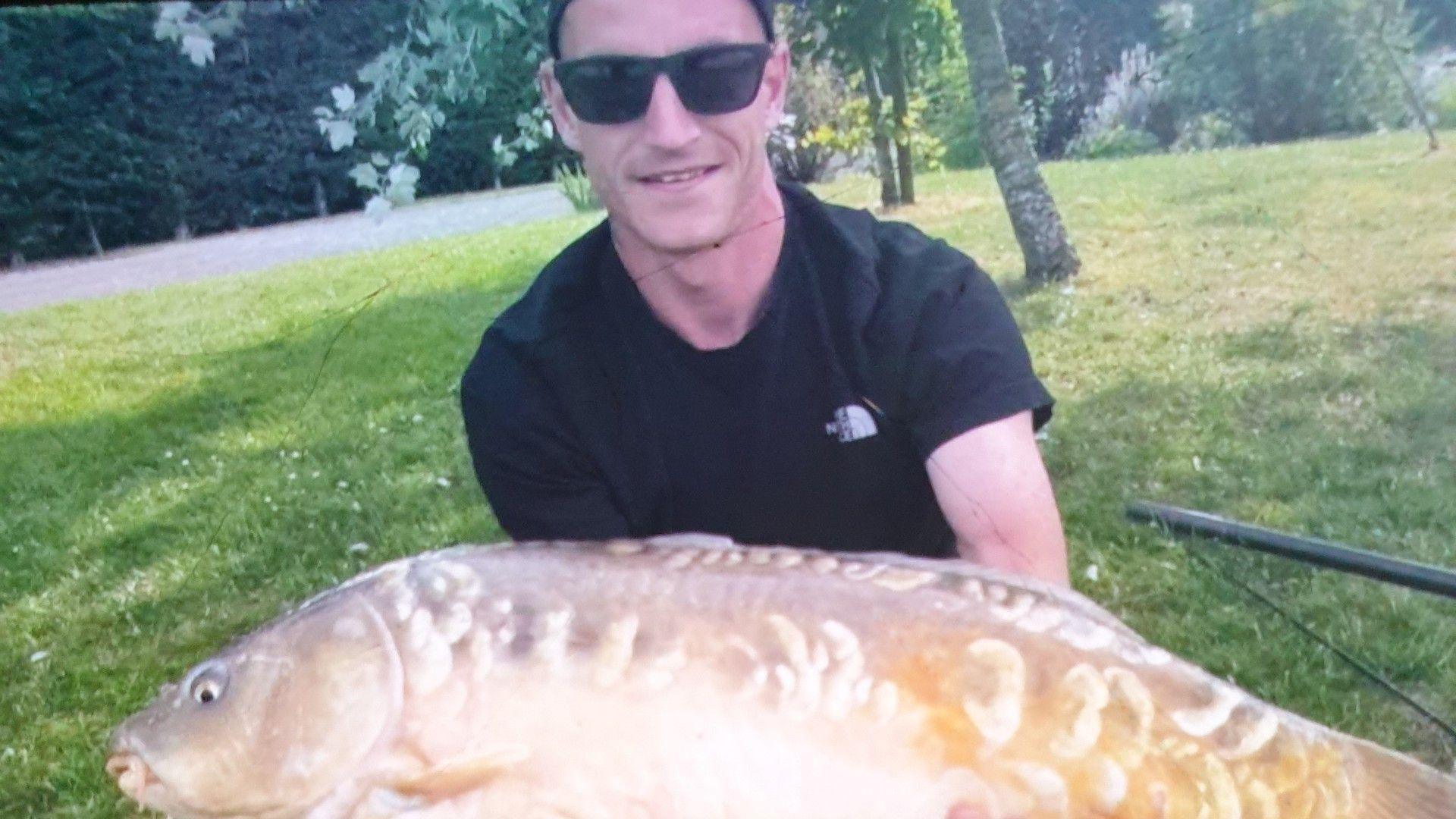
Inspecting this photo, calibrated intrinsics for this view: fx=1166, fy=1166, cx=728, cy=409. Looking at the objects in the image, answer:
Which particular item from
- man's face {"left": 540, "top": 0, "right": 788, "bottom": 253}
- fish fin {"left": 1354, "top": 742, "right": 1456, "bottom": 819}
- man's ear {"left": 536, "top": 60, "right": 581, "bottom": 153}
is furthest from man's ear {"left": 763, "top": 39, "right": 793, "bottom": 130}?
fish fin {"left": 1354, "top": 742, "right": 1456, "bottom": 819}

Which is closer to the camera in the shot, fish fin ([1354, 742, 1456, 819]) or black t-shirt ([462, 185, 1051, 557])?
fish fin ([1354, 742, 1456, 819])

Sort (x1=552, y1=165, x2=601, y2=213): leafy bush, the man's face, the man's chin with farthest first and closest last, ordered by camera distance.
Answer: (x1=552, y1=165, x2=601, y2=213): leafy bush, the man's chin, the man's face

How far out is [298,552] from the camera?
1.23m

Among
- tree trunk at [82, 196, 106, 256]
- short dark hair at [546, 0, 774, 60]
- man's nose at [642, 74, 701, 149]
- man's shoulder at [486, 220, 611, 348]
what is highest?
short dark hair at [546, 0, 774, 60]

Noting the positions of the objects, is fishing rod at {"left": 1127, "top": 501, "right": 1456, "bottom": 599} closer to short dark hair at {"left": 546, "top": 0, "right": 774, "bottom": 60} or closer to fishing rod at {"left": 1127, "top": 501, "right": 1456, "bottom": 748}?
fishing rod at {"left": 1127, "top": 501, "right": 1456, "bottom": 748}

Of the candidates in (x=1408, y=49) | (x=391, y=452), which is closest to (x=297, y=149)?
(x=391, y=452)

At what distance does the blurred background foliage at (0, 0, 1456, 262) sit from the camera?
923 mm

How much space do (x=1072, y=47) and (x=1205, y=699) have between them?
21.0 inches

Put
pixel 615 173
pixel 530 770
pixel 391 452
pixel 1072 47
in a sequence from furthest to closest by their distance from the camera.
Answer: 1. pixel 391 452
2. pixel 1072 47
3. pixel 615 173
4. pixel 530 770

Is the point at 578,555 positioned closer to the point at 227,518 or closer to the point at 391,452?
the point at 391,452

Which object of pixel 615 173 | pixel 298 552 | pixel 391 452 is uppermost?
pixel 615 173

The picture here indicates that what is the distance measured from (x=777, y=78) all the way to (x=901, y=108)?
169 millimetres

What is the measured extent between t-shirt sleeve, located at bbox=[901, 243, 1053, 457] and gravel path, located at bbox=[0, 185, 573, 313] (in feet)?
1.09

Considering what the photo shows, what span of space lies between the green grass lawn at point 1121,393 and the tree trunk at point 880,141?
2 centimetres
